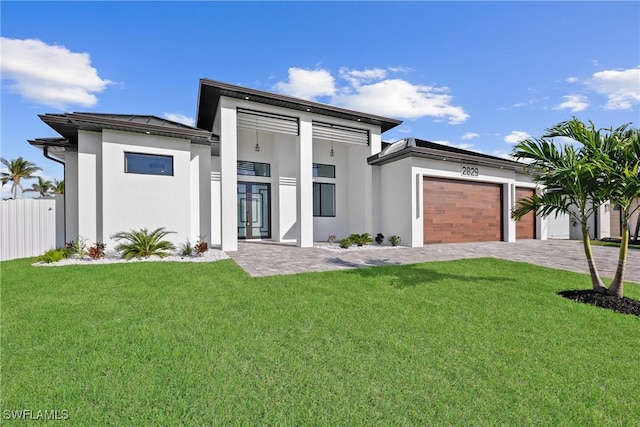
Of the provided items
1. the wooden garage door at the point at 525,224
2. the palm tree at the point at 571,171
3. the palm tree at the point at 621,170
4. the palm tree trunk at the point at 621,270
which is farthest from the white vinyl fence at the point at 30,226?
the wooden garage door at the point at 525,224

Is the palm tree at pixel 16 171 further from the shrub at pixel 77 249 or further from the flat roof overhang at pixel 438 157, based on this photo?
the flat roof overhang at pixel 438 157

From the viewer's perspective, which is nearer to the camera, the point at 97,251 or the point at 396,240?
the point at 97,251

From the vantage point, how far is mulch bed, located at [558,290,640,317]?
13.9 ft

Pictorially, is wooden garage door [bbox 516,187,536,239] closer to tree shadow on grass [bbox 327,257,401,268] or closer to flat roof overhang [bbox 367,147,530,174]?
flat roof overhang [bbox 367,147,530,174]

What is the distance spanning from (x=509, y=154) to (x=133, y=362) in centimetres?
672

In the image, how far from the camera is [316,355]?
2.84m

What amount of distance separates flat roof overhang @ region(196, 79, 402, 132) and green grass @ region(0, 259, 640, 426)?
718cm

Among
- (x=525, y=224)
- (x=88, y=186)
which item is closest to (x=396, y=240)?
(x=525, y=224)

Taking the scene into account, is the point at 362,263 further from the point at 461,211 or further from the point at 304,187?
the point at 461,211

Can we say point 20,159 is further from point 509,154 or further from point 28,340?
point 509,154

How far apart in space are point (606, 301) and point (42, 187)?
49.7m

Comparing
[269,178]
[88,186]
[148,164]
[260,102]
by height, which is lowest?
[88,186]

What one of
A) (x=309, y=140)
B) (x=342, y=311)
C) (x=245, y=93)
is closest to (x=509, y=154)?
(x=342, y=311)

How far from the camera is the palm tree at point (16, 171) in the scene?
99.7 feet
